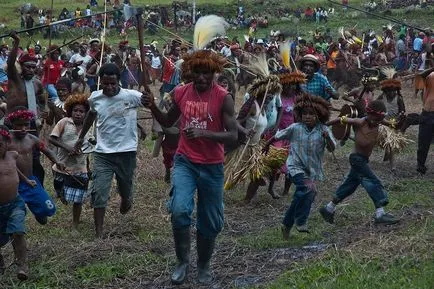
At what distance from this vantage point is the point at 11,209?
6945mm

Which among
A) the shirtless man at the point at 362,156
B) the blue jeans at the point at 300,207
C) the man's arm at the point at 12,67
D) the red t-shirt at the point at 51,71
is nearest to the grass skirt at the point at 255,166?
the shirtless man at the point at 362,156

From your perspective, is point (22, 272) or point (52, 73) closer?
point (22, 272)

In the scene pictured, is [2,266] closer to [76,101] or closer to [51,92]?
[76,101]

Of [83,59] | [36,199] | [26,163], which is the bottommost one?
[83,59]

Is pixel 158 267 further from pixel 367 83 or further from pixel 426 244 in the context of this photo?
pixel 367 83

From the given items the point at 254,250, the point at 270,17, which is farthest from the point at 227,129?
the point at 270,17

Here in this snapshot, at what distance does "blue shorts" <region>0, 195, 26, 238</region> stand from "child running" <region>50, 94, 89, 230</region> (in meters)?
1.88

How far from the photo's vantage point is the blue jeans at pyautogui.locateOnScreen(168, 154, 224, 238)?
6.56 m

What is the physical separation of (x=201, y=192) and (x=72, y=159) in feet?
9.79

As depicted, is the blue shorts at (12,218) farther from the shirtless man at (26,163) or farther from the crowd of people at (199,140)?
the shirtless man at (26,163)

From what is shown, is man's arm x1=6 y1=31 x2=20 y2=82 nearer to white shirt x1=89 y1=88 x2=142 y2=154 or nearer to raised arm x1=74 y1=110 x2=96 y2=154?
raised arm x1=74 y1=110 x2=96 y2=154

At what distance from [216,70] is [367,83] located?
565cm

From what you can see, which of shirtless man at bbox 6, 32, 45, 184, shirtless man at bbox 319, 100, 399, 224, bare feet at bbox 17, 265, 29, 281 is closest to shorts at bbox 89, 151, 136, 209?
bare feet at bbox 17, 265, 29, 281

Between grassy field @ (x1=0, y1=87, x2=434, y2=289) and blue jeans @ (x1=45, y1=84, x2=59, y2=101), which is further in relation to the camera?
blue jeans @ (x1=45, y1=84, x2=59, y2=101)
